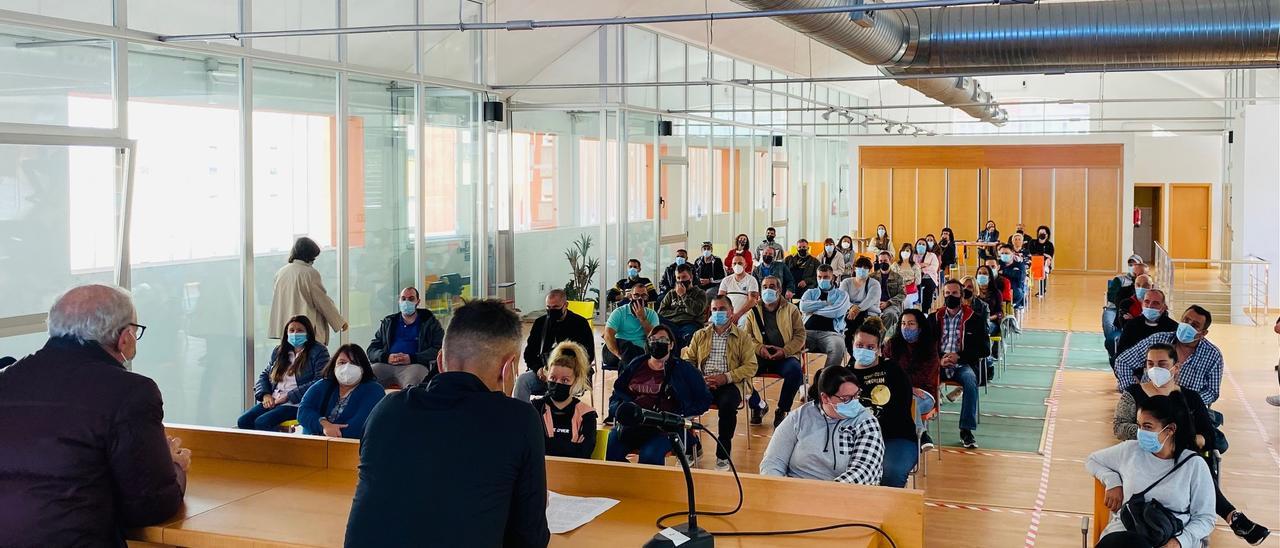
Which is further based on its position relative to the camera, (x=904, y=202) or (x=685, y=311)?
(x=904, y=202)

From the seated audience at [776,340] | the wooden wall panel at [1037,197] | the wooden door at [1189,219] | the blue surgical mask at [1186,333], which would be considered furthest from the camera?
the wooden door at [1189,219]

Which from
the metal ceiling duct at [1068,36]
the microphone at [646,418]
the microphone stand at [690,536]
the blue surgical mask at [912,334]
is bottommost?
the microphone stand at [690,536]

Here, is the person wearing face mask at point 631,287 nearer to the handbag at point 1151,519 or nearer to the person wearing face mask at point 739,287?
the person wearing face mask at point 739,287

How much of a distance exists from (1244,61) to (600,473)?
843 centimetres

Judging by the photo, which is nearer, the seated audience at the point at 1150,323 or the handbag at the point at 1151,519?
the handbag at the point at 1151,519

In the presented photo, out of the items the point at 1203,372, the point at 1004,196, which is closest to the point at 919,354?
the point at 1203,372

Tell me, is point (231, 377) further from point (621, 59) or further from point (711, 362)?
point (621, 59)

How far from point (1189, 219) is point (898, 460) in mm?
25919

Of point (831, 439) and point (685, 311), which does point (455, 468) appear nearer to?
point (831, 439)

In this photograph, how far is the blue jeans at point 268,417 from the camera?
695 centimetres

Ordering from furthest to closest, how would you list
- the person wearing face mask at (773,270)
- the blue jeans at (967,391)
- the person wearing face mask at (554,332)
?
1. the person wearing face mask at (773,270)
2. the person wearing face mask at (554,332)
3. the blue jeans at (967,391)

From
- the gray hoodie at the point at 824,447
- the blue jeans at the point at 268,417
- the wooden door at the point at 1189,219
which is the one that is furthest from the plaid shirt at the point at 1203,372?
the wooden door at the point at 1189,219

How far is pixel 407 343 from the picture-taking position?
8695 mm

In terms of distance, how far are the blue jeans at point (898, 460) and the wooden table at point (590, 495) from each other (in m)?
2.59
